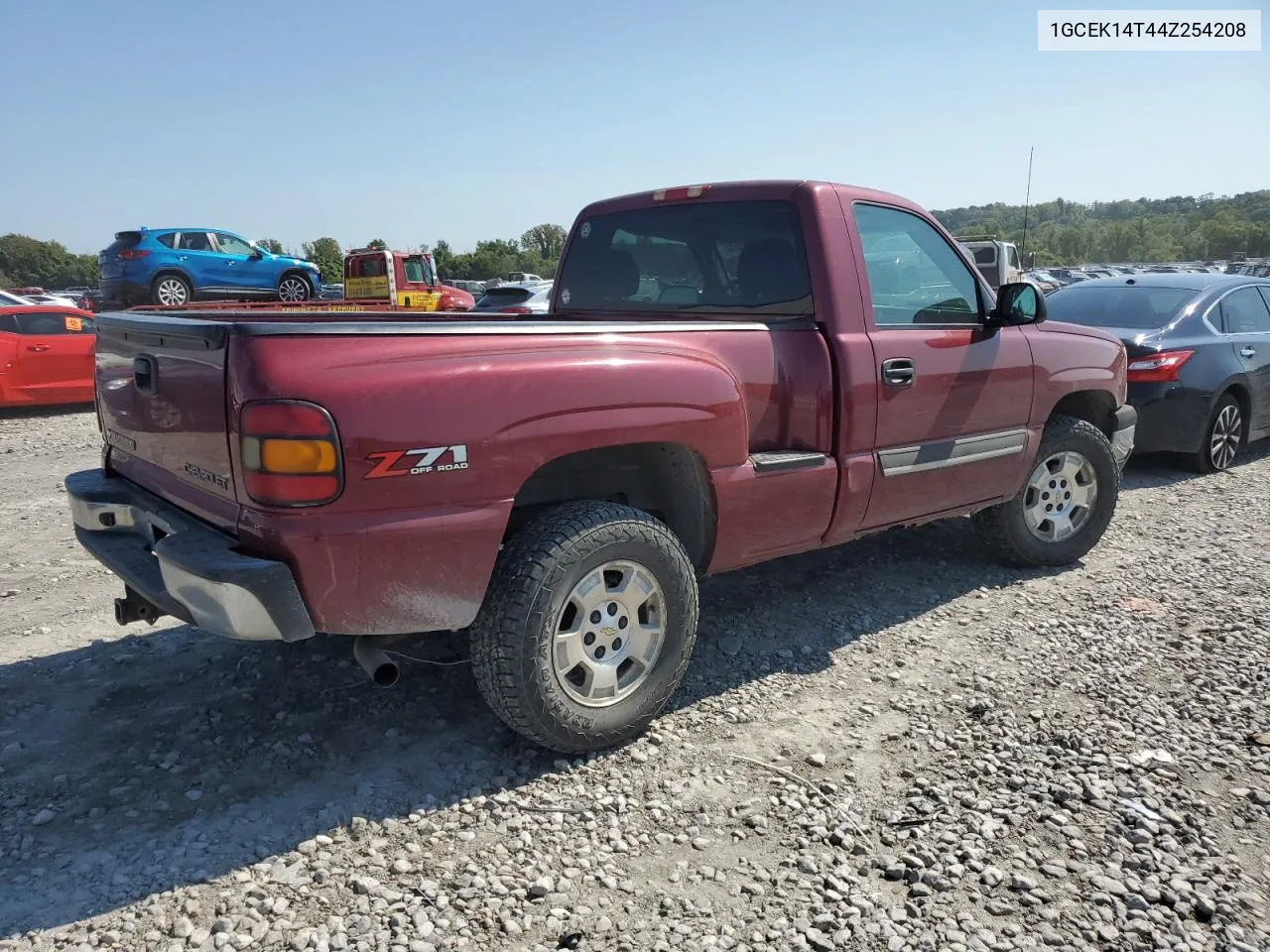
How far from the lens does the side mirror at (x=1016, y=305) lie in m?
4.27

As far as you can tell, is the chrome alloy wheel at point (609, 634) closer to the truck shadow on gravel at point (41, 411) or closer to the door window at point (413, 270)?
the truck shadow on gravel at point (41, 411)

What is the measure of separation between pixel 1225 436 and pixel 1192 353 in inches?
34.5

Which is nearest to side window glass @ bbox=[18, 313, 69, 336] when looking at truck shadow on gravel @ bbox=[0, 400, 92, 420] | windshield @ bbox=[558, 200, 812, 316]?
truck shadow on gravel @ bbox=[0, 400, 92, 420]

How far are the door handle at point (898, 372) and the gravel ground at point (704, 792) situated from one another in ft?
3.87

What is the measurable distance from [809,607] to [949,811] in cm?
173

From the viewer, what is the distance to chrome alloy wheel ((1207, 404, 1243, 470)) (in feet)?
24.5

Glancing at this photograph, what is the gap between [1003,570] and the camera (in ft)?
16.8

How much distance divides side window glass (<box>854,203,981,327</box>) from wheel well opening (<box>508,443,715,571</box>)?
1.19m

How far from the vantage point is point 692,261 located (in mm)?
4152

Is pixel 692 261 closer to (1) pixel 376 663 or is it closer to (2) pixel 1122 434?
(1) pixel 376 663

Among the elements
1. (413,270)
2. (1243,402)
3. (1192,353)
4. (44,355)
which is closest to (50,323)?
(44,355)

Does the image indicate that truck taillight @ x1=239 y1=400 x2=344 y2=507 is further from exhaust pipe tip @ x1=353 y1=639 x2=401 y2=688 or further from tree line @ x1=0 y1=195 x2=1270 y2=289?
tree line @ x1=0 y1=195 x2=1270 y2=289

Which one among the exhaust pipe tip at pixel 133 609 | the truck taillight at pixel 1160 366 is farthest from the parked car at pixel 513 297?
the exhaust pipe tip at pixel 133 609

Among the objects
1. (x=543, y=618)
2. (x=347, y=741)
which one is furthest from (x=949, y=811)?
(x=347, y=741)
